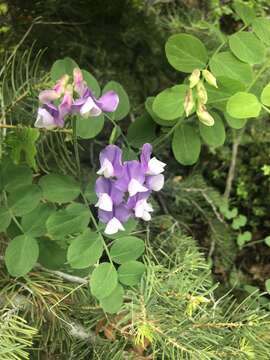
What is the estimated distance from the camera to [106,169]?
0.61 meters

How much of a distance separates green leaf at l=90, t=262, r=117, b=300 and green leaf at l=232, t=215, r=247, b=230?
0.89 m

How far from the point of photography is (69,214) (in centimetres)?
66

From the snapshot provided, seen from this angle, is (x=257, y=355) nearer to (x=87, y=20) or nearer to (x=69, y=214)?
(x=69, y=214)

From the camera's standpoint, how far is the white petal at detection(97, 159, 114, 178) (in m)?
0.61

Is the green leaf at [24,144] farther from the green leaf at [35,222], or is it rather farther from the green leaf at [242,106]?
the green leaf at [242,106]

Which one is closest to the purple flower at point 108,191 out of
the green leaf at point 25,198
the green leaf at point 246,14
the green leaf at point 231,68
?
the green leaf at point 25,198

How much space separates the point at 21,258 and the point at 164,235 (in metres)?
0.49

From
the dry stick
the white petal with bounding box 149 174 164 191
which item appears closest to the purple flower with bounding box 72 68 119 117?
the white petal with bounding box 149 174 164 191

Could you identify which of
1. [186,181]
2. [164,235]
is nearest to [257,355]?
[164,235]

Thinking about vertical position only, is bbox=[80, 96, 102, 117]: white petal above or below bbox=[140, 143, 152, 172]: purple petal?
above

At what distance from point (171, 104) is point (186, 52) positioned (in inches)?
2.8

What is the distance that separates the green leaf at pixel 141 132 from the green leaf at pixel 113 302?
20cm

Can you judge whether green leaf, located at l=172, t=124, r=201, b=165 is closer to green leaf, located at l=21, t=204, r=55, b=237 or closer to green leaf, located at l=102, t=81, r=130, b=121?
green leaf, located at l=102, t=81, r=130, b=121

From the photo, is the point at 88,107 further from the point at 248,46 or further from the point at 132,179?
the point at 248,46
